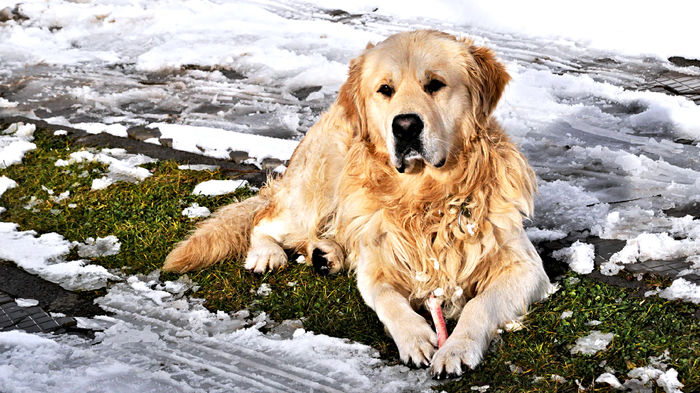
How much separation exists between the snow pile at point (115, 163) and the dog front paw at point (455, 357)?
3618 millimetres

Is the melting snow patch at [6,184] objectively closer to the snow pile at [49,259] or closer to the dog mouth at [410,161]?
the snow pile at [49,259]

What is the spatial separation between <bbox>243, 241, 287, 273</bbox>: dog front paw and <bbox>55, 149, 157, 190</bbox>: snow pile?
6.17ft

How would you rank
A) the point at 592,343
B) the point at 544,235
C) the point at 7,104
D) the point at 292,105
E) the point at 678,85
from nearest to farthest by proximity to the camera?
1. the point at 592,343
2. the point at 544,235
3. the point at 678,85
4. the point at 292,105
5. the point at 7,104

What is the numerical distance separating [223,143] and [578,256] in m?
3.62

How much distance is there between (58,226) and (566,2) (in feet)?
25.6

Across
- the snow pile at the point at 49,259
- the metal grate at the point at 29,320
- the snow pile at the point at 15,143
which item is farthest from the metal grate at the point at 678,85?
the snow pile at the point at 15,143

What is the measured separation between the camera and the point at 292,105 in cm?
793

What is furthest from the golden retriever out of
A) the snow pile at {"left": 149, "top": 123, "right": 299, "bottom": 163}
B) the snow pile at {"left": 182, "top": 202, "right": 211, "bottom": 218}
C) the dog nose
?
the snow pile at {"left": 149, "top": 123, "right": 299, "bottom": 163}

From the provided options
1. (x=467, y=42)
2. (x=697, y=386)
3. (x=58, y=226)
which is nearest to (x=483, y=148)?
(x=467, y=42)

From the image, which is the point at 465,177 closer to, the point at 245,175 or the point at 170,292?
the point at 170,292

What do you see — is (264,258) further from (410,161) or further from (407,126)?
(407,126)

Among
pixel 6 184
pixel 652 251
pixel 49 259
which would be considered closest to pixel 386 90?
pixel 652 251

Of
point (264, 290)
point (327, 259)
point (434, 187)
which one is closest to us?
point (434, 187)

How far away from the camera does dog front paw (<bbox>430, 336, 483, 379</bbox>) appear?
10.7 feet
